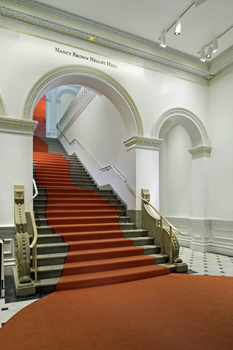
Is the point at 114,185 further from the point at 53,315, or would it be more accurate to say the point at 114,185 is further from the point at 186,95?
the point at 53,315

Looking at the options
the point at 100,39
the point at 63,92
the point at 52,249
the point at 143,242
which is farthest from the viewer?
the point at 63,92

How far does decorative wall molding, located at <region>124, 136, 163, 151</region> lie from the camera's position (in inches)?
291

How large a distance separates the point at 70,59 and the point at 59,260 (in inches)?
193

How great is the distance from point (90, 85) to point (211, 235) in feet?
19.2

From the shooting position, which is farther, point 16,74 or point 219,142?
point 219,142

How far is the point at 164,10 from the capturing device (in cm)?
645

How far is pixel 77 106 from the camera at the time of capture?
13594 mm

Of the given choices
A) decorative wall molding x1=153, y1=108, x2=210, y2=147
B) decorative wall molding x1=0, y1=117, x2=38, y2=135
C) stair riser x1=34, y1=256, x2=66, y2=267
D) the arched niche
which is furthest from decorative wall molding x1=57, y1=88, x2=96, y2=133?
stair riser x1=34, y1=256, x2=66, y2=267

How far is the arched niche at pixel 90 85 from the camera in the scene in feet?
20.4

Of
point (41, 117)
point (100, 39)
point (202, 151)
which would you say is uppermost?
point (41, 117)

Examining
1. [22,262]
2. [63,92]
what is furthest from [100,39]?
[63,92]

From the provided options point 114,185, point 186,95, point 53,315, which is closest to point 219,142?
point 186,95

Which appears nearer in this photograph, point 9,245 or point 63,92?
point 9,245

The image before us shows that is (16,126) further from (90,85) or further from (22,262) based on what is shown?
(22,262)
